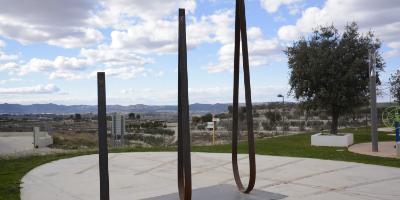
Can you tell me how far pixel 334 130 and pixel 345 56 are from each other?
120 inches

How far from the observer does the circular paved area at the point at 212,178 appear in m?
7.95

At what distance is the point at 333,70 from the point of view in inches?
683

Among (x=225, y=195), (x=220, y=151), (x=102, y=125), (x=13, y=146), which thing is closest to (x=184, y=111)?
(x=102, y=125)

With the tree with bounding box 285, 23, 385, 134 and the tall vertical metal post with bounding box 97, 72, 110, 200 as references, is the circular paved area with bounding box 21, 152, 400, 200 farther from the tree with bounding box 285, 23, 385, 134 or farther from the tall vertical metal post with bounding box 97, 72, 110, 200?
the tree with bounding box 285, 23, 385, 134

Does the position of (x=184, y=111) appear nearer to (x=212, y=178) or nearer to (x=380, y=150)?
(x=212, y=178)

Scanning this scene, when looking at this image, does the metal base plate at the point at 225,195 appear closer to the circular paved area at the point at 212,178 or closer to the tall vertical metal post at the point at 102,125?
the circular paved area at the point at 212,178

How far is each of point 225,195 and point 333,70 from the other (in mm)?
11085

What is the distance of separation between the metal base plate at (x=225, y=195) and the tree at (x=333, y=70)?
10.6 m

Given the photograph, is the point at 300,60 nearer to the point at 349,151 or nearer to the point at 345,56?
the point at 345,56

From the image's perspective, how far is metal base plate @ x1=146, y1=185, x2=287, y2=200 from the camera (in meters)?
7.37

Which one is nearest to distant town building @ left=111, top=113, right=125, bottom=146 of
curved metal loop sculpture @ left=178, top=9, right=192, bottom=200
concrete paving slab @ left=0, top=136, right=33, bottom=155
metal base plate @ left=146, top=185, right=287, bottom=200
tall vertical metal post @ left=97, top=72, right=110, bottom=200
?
concrete paving slab @ left=0, top=136, right=33, bottom=155

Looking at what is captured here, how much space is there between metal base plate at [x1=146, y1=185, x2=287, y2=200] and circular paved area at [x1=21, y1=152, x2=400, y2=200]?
0.95 ft

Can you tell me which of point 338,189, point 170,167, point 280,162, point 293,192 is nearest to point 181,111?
point 293,192

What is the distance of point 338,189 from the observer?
26.6ft
